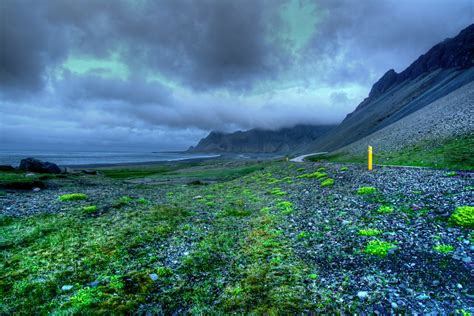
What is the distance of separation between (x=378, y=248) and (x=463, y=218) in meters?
5.11

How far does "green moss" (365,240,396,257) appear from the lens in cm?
952

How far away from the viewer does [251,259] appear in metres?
10.5

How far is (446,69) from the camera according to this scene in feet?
575

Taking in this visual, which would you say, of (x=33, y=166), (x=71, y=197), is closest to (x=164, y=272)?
(x=71, y=197)

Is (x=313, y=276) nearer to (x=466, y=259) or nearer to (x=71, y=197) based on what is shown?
(x=466, y=259)

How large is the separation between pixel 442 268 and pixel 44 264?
16.5 m

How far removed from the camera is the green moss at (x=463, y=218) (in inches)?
410

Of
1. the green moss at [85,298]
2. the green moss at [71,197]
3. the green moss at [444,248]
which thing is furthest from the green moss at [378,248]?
the green moss at [71,197]

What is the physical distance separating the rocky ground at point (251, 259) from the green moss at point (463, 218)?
0.37 meters

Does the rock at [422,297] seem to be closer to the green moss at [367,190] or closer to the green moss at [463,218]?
the green moss at [463,218]

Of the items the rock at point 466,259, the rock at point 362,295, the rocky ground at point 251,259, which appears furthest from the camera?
the rock at point 466,259

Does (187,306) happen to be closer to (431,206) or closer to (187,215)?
(187,215)

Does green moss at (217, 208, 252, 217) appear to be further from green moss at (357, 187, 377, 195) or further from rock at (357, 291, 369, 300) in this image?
rock at (357, 291, 369, 300)

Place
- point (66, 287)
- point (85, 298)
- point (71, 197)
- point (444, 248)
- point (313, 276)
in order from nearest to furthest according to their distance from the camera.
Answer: point (85, 298)
point (66, 287)
point (313, 276)
point (444, 248)
point (71, 197)
